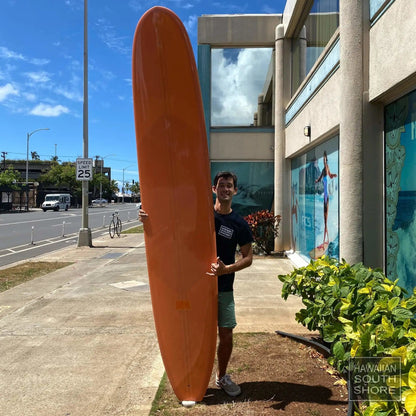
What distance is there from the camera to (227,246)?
10.2ft

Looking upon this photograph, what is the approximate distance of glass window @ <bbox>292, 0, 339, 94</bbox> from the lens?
24.2 feet

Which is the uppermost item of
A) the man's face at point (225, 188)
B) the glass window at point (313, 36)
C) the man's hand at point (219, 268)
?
the glass window at point (313, 36)

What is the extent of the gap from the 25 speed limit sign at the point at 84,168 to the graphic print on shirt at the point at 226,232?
1153 cm

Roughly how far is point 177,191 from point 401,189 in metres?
2.84

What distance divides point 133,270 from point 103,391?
230 inches

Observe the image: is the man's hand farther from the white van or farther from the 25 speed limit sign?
the white van

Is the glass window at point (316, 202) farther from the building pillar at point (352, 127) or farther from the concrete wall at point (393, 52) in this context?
the concrete wall at point (393, 52)

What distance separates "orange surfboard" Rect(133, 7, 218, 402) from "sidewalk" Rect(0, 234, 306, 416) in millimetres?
620

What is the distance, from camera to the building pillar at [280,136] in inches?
452

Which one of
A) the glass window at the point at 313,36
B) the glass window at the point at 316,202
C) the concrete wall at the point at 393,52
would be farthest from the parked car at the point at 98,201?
the concrete wall at the point at 393,52

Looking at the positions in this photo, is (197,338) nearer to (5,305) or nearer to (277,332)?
(277,332)

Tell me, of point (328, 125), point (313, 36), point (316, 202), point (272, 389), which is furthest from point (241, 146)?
point (272, 389)

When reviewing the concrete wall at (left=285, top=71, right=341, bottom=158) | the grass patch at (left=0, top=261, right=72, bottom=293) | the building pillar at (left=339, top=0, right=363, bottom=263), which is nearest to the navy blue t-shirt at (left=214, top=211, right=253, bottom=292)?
the building pillar at (left=339, top=0, right=363, bottom=263)

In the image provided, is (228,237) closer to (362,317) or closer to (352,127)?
(362,317)
